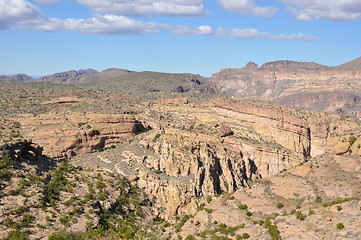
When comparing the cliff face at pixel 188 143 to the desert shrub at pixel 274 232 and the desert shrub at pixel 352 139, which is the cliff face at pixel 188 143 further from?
the desert shrub at pixel 274 232

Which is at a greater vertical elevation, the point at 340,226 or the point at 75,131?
the point at 75,131

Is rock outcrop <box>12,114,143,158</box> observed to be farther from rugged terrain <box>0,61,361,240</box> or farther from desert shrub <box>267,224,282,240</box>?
desert shrub <box>267,224,282,240</box>

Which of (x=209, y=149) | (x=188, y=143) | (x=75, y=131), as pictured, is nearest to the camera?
(x=188, y=143)

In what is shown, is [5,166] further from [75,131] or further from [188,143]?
[188,143]

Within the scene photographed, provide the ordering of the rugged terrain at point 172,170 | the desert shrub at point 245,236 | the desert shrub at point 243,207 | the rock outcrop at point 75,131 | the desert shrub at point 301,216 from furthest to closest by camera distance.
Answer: the rock outcrop at point 75,131, the desert shrub at point 243,207, the rugged terrain at point 172,170, the desert shrub at point 245,236, the desert shrub at point 301,216

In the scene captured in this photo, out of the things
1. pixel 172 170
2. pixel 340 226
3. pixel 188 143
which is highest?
pixel 188 143

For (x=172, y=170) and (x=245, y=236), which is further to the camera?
(x=172, y=170)

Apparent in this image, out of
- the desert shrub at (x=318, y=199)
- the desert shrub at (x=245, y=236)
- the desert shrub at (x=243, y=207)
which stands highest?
the desert shrub at (x=318, y=199)

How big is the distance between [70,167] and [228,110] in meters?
36.5

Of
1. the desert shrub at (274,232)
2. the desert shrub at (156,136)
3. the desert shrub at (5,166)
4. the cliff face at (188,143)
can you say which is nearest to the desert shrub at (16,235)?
the desert shrub at (5,166)

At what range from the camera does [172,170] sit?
186 ft

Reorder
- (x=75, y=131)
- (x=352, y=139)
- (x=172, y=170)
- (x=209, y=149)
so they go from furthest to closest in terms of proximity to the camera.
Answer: (x=209, y=149)
(x=75, y=131)
(x=172, y=170)
(x=352, y=139)

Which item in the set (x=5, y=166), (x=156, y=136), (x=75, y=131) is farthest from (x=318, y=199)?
(x=75, y=131)

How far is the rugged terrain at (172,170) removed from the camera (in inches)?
1352
